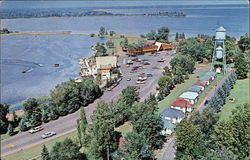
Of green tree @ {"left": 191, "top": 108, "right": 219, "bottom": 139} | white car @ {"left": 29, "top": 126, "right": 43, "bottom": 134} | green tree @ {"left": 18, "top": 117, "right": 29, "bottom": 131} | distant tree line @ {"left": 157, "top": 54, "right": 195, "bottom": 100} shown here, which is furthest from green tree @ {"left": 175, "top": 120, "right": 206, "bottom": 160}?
green tree @ {"left": 18, "top": 117, "right": 29, "bottom": 131}

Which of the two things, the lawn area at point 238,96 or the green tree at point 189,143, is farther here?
the lawn area at point 238,96

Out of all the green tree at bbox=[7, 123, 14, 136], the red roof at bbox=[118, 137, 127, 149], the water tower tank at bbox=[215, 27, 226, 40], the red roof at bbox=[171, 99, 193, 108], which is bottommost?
the green tree at bbox=[7, 123, 14, 136]

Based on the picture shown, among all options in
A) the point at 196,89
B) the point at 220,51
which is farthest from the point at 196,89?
the point at 220,51

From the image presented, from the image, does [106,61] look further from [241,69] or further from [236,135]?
[236,135]

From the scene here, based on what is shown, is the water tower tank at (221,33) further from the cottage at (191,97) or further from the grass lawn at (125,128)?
the grass lawn at (125,128)

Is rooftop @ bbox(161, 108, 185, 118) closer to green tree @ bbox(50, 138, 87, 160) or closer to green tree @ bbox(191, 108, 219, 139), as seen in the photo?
green tree @ bbox(191, 108, 219, 139)

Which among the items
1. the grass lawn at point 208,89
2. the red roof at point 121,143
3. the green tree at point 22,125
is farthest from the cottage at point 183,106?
the green tree at point 22,125
